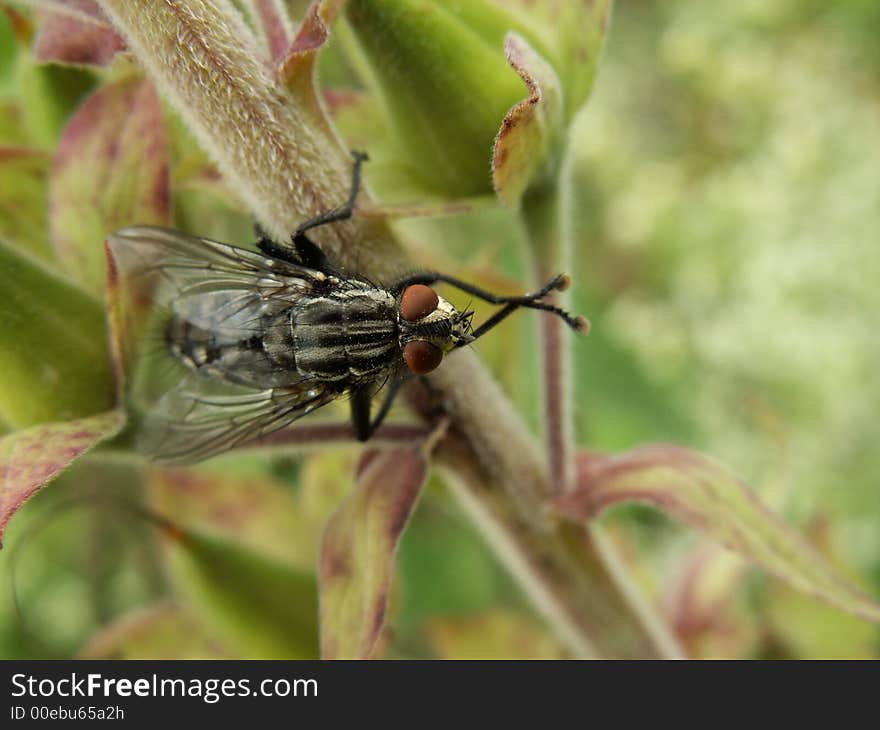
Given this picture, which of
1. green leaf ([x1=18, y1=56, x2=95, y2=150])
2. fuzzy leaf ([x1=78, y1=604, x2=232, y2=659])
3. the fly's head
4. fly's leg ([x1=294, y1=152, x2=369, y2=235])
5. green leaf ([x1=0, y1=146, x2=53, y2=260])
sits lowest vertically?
fuzzy leaf ([x1=78, y1=604, x2=232, y2=659])

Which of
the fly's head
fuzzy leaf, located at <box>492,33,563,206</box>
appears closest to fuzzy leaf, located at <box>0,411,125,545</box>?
the fly's head

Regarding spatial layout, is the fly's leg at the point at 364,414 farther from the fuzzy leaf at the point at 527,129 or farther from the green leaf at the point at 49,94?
the green leaf at the point at 49,94

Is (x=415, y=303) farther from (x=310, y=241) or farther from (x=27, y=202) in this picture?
(x=27, y=202)

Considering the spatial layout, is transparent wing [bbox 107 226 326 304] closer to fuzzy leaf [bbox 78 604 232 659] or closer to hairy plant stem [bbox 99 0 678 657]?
hairy plant stem [bbox 99 0 678 657]

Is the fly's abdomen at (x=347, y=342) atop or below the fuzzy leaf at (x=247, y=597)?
atop

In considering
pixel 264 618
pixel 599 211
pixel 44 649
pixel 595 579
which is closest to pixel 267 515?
pixel 264 618

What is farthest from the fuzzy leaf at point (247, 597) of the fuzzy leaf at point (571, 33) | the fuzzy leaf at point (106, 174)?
the fuzzy leaf at point (571, 33)

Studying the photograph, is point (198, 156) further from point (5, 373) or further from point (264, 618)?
point (264, 618)
